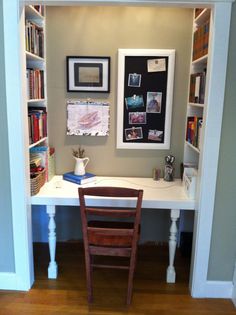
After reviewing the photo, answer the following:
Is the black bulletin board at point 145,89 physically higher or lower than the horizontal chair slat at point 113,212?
higher

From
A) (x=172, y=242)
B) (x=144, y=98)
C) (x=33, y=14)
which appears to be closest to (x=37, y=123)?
(x=33, y=14)

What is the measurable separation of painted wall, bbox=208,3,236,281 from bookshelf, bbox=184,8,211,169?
7.3 inches

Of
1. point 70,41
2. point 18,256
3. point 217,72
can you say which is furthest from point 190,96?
point 18,256

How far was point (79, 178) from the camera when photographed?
282cm

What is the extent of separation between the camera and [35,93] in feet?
8.63

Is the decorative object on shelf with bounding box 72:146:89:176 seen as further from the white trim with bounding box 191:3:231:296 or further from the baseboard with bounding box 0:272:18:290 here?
the white trim with bounding box 191:3:231:296

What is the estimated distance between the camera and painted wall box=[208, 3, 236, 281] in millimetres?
2109

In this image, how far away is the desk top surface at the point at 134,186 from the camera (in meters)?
→ 2.45

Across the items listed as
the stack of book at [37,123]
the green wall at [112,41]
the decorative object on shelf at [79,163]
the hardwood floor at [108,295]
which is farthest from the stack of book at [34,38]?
the hardwood floor at [108,295]

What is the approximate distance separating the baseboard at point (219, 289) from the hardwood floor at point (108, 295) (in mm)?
40

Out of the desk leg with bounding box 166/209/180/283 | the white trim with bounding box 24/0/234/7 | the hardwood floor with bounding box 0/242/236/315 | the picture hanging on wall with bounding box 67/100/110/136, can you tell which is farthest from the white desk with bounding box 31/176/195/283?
the white trim with bounding box 24/0/234/7

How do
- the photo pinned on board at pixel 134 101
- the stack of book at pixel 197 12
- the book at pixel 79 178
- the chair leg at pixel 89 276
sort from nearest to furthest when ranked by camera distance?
the chair leg at pixel 89 276 < the stack of book at pixel 197 12 < the book at pixel 79 178 < the photo pinned on board at pixel 134 101

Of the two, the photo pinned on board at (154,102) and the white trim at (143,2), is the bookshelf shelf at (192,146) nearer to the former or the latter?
the photo pinned on board at (154,102)

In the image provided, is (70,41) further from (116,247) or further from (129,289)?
(129,289)
